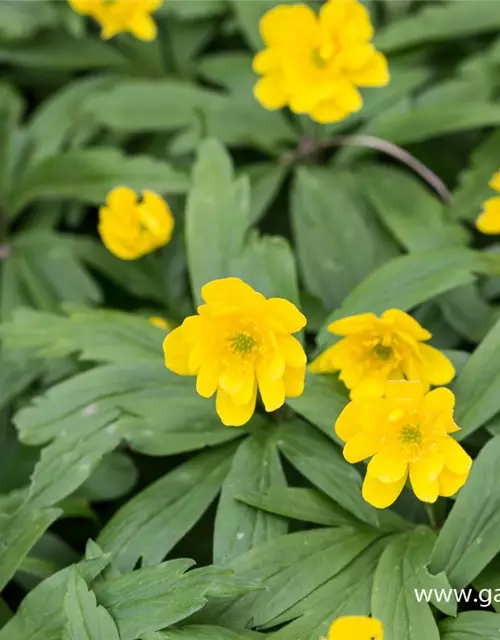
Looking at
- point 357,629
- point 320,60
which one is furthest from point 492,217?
point 357,629

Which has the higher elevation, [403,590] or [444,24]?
[444,24]

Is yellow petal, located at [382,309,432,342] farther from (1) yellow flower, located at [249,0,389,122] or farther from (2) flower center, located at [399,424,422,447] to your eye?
(1) yellow flower, located at [249,0,389,122]

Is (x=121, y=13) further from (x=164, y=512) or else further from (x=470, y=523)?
(x=470, y=523)

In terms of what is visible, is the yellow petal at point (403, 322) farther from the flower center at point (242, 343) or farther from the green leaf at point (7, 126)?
the green leaf at point (7, 126)

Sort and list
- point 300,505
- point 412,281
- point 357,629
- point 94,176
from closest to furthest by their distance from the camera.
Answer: point 357,629 < point 300,505 < point 412,281 < point 94,176

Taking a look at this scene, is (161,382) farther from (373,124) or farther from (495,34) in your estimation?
(495,34)

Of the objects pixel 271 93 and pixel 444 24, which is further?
pixel 444 24

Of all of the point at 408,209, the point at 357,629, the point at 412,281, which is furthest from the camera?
the point at 408,209
